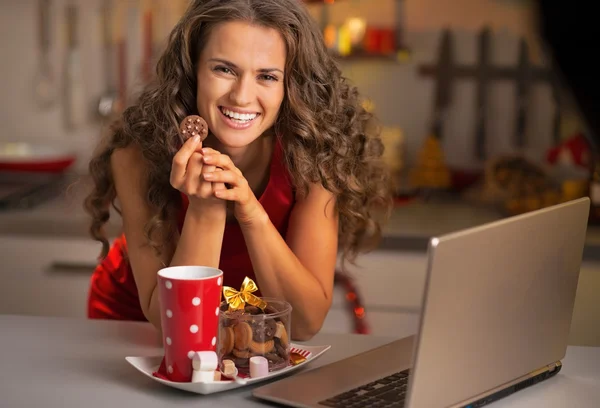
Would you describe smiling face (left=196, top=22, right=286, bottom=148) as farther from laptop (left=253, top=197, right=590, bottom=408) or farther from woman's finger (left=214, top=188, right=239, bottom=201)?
laptop (left=253, top=197, right=590, bottom=408)

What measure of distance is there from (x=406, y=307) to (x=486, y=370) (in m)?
1.51

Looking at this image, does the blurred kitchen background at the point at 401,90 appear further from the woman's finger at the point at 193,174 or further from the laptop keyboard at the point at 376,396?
the laptop keyboard at the point at 376,396

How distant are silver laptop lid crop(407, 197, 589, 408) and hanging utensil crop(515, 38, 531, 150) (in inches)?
77.5

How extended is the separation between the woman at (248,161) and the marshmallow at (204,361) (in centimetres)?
31

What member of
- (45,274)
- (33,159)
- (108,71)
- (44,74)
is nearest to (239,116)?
(45,274)

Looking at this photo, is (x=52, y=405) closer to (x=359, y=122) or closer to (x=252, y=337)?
(x=252, y=337)

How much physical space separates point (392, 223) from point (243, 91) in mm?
1272

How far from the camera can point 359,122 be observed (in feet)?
5.50

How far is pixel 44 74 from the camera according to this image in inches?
127

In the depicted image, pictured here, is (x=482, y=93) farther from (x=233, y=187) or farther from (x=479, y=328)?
(x=479, y=328)

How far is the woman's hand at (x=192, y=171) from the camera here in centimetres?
134

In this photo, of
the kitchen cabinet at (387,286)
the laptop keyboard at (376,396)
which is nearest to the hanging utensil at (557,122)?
the kitchen cabinet at (387,286)

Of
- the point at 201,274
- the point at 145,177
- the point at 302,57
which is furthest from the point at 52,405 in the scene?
the point at 302,57

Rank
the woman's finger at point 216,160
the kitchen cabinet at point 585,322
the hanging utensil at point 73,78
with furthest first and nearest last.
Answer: the hanging utensil at point 73,78
the kitchen cabinet at point 585,322
the woman's finger at point 216,160
